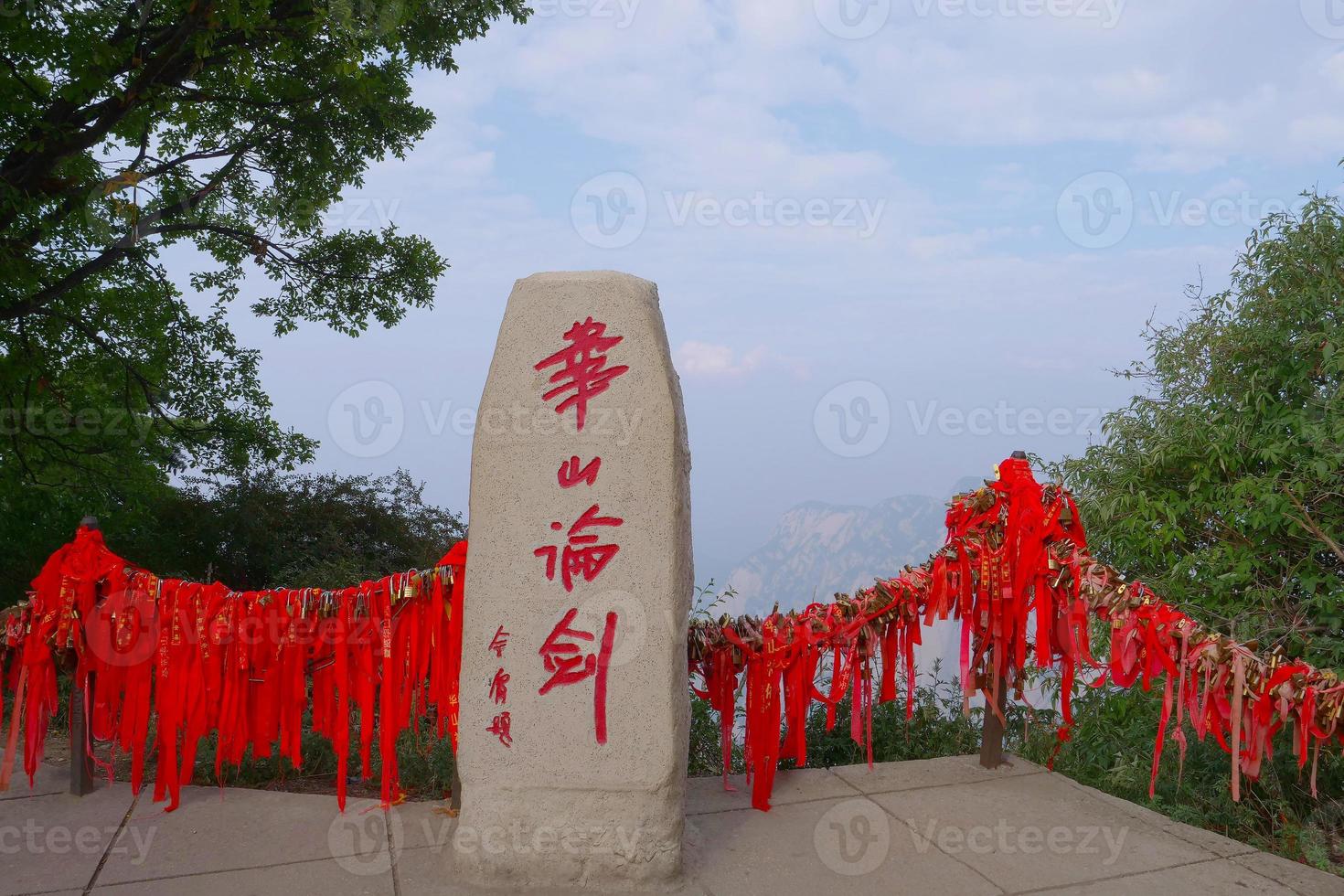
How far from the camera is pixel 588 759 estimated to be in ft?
10.7

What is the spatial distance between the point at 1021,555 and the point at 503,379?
2.42 m

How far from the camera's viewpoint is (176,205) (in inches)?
332

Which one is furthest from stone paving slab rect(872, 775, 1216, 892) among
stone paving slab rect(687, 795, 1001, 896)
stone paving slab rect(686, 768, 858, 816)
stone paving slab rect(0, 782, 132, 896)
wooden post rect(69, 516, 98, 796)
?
wooden post rect(69, 516, 98, 796)

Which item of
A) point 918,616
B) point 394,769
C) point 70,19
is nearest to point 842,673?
point 918,616

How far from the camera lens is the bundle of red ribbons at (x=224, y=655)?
3900mm

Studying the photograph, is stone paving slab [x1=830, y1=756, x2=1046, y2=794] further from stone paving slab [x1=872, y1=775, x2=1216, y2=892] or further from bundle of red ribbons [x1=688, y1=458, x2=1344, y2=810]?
bundle of red ribbons [x1=688, y1=458, x2=1344, y2=810]
